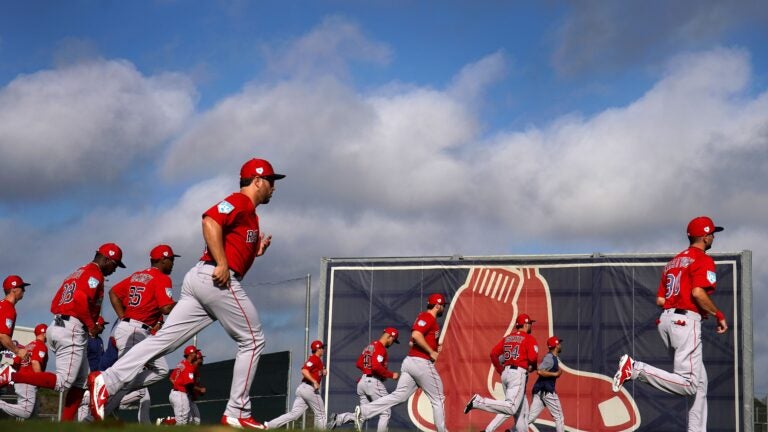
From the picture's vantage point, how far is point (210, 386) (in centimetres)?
2536

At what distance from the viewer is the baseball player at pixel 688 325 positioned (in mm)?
11031

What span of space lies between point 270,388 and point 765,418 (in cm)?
1170

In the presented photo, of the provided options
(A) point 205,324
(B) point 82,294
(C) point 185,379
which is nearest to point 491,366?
(C) point 185,379

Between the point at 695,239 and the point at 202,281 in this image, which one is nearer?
the point at 202,281

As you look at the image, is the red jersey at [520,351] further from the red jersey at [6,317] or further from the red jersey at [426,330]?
the red jersey at [6,317]

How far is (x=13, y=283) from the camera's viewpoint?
1493 cm

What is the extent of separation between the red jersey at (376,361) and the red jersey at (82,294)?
26.0ft

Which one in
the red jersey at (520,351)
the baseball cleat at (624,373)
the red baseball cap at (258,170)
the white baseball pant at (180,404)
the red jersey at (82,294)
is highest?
the red baseball cap at (258,170)

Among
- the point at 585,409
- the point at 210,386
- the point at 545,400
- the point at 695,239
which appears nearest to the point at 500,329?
the point at 585,409

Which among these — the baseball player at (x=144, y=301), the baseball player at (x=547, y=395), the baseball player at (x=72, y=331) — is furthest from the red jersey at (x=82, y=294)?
the baseball player at (x=547, y=395)

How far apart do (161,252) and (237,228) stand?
490 cm

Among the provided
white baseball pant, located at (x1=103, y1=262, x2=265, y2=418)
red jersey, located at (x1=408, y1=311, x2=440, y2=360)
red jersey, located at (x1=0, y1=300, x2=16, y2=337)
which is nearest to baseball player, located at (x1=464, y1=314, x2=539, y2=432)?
red jersey, located at (x1=408, y1=311, x2=440, y2=360)

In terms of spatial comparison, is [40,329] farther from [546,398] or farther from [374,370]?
[546,398]

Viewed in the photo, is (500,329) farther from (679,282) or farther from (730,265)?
(679,282)
